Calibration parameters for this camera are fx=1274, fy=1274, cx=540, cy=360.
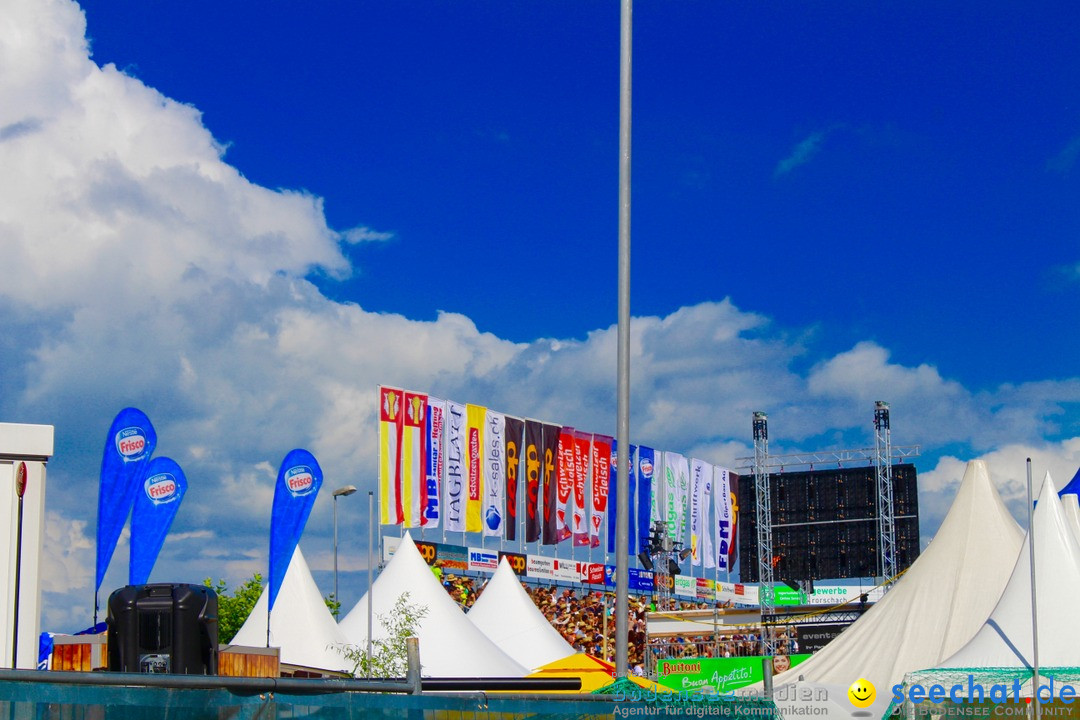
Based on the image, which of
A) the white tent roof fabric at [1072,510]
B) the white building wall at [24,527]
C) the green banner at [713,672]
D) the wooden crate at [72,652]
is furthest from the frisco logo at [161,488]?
the white tent roof fabric at [1072,510]

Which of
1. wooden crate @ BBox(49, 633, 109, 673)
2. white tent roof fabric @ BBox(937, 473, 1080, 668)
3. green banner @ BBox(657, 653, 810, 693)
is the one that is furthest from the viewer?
green banner @ BBox(657, 653, 810, 693)

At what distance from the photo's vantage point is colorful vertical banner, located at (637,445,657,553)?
2606 inches

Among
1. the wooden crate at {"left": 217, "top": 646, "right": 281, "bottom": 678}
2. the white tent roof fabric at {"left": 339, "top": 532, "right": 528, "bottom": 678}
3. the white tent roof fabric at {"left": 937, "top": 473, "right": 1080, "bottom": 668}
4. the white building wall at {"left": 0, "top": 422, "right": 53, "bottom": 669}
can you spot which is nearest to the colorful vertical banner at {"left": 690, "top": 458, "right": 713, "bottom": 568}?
the white tent roof fabric at {"left": 339, "top": 532, "right": 528, "bottom": 678}

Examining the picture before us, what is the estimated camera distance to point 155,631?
13.0 m

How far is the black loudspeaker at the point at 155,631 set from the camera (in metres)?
12.9

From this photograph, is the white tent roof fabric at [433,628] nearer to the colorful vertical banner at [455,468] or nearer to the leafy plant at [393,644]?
the leafy plant at [393,644]

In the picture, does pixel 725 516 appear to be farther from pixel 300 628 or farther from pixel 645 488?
pixel 300 628

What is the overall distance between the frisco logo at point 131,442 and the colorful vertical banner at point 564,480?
36649 millimetres

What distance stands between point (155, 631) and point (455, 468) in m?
40.6

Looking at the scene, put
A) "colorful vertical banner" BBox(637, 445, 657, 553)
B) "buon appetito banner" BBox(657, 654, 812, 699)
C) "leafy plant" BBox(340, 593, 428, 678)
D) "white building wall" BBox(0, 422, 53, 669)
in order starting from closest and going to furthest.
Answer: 1. "white building wall" BBox(0, 422, 53, 669)
2. "buon appetito banner" BBox(657, 654, 812, 699)
3. "leafy plant" BBox(340, 593, 428, 678)
4. "colorful vertical banner" BBox(637, 445, 657, 553)

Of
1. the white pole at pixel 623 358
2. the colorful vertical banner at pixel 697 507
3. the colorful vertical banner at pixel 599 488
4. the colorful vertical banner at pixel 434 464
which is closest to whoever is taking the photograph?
the white pole at pixel 623 358

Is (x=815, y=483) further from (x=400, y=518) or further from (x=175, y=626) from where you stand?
(x=175, y=626)

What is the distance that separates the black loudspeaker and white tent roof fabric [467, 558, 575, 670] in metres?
25.4

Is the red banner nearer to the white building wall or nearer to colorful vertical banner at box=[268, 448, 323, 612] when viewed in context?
colorful vertical banner at box=[268, 448, 323, 612]
